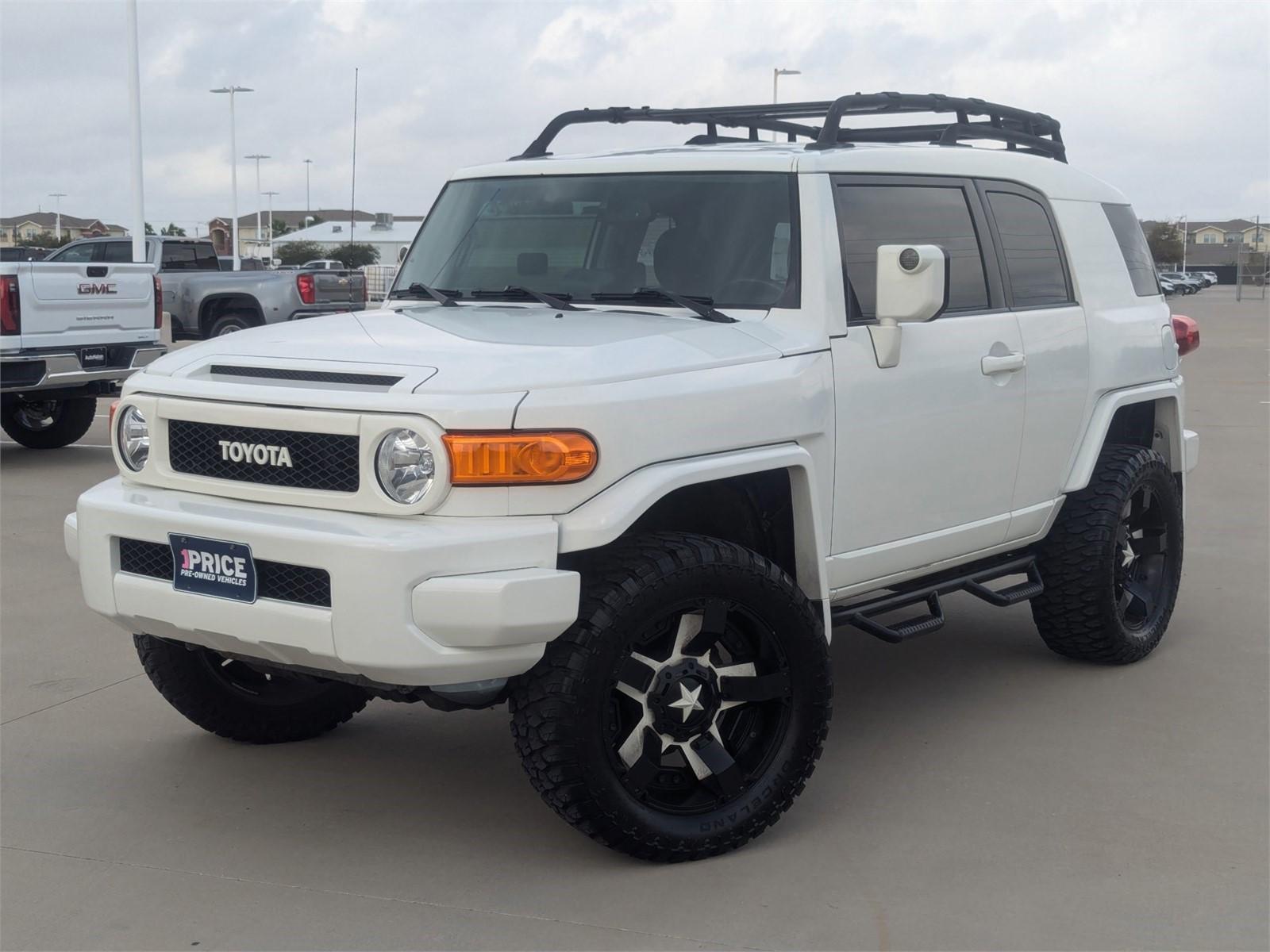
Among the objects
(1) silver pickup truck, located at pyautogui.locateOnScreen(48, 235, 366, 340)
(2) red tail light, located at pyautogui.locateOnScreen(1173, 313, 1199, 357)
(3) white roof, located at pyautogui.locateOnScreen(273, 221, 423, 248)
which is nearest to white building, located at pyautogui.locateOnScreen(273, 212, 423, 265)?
(3) white roof, located at pyautogui.locateOnScreen(273, 221, 423, 248)

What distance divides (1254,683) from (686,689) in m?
2.88

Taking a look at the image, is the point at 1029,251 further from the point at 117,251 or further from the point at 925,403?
the point at 117,251

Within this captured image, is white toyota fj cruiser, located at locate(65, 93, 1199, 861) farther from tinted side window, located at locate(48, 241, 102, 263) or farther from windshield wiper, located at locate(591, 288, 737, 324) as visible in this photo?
tinted side window, located at locate(48, 241, 102, 263)

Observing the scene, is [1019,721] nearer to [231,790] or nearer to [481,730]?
[481,730]

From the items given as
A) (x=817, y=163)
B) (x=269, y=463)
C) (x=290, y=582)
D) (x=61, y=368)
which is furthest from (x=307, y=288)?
(x=290, y=582)

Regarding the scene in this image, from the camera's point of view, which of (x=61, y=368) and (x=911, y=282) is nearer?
(x=911, y=282)

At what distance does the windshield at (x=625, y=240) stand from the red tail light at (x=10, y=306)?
6552 mm

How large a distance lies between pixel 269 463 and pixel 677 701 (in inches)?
49.3

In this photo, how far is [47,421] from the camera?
40.6ft

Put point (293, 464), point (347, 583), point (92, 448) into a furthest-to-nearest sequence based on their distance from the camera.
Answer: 1. point (92, 448)
2. point (293, 464)
3. point (347, 583)

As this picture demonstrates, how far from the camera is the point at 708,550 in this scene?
3.89m

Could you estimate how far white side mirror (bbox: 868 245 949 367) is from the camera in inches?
171

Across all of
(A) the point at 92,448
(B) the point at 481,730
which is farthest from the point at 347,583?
(A) the point at 92,448

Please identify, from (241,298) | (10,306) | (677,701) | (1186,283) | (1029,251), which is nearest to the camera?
(677,701)
